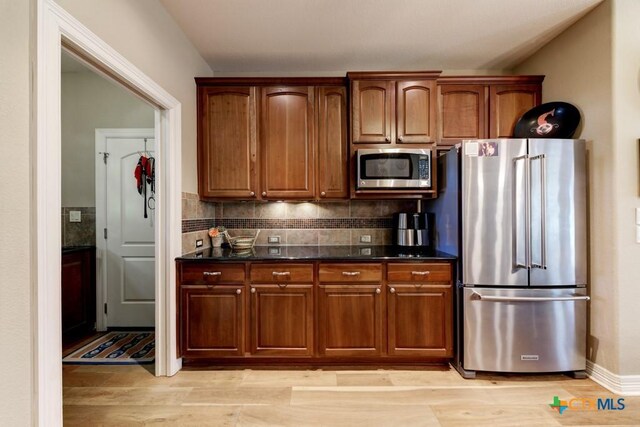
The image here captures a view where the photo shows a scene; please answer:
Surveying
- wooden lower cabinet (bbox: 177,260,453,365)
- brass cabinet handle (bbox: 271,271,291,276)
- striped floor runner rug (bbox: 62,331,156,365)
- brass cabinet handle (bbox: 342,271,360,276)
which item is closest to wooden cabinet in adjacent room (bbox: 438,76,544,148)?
wooden lower cabinet (bbox: 177,260,453,365)

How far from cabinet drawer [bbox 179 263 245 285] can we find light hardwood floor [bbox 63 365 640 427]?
73 centimetres

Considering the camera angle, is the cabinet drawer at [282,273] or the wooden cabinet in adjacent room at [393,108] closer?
the cabinet drawer at [282,273]

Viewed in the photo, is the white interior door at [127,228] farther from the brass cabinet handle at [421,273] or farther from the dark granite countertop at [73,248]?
the brass cabinet handle at [421,273]

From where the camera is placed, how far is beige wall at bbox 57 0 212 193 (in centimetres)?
168

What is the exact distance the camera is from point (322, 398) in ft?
7.26

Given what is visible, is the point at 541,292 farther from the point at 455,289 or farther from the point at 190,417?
the point at 190,417

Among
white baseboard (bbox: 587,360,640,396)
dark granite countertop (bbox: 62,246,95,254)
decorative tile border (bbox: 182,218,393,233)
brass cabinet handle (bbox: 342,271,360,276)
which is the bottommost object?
white baseboard (bbox: 587,360,640,396)

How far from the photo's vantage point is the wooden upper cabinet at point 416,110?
290 cm

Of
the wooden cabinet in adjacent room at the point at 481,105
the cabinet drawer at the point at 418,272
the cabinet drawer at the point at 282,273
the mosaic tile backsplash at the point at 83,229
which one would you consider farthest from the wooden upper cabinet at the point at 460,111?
the mosaic tile backsplash at the point at 83,229

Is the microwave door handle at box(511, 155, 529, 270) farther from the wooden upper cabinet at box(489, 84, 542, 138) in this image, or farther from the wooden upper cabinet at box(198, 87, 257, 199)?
the wooden upper cabinet at box(198, 87, 257, 199)

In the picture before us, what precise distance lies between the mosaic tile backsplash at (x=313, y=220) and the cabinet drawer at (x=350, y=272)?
774 mm

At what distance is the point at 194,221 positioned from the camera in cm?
289

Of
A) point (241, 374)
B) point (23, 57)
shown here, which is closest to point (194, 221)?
point (241, 374)

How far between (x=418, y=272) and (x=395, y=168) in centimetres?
92
